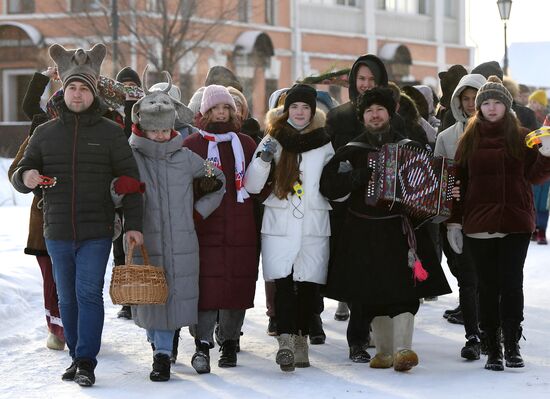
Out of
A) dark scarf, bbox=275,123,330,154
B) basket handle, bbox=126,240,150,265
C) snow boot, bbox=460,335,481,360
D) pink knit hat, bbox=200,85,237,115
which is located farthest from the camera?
snow boot, bbox=460,335,481,360

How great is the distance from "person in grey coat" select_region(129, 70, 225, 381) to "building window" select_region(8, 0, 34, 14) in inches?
1117

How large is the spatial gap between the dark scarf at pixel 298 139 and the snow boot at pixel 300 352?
1.28 meters

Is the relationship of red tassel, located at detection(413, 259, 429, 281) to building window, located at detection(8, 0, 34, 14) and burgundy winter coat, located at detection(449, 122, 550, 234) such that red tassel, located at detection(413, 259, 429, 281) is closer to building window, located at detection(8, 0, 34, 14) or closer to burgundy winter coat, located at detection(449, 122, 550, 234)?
burgundy winter coat, located at detection(449, 122, 550, 234)

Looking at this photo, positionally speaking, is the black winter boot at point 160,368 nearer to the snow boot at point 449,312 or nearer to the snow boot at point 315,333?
the snow boot at point 315,333

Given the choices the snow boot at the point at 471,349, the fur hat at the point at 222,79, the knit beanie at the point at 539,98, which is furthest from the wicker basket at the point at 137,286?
the knit beanie at the point at 539,98

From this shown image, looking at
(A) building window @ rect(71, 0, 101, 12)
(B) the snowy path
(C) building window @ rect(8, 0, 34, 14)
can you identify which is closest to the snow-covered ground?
(B) the snowy path

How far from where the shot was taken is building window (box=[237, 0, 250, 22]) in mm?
36172

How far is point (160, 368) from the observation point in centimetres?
803

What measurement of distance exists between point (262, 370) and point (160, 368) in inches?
30.1

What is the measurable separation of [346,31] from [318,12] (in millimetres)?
1361

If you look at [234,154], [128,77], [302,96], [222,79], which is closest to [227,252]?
[234,154]

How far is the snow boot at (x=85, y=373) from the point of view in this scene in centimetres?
777

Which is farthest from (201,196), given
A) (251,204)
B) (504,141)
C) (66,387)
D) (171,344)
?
(504,141)

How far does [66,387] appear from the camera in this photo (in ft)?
25.6
